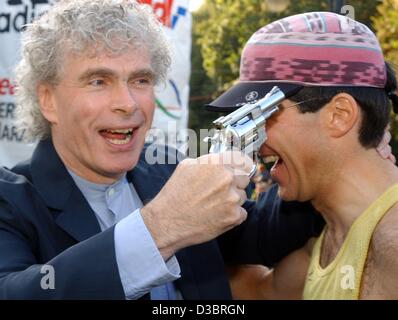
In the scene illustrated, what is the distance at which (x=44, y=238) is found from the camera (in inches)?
82.0

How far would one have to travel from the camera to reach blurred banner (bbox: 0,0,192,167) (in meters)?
4.15

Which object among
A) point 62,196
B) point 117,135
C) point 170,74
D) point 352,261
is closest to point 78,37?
point 117,135

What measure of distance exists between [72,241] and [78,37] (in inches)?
28.4

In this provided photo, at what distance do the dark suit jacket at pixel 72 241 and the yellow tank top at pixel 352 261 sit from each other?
0.38 m

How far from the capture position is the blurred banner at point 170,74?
4152mm

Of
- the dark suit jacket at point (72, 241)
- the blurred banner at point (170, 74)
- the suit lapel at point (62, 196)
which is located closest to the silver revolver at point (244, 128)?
the dark suit jacket at point (72, 241)

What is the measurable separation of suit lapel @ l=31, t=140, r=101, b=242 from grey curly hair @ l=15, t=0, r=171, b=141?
240 millimetres

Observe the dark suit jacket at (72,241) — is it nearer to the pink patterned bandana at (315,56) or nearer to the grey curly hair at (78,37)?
the grey curly hair at (78,37)

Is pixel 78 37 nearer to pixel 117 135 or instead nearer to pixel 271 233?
pixel 117 135

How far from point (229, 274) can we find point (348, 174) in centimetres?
85

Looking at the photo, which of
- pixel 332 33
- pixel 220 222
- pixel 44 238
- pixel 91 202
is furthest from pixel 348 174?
pixel 44 238

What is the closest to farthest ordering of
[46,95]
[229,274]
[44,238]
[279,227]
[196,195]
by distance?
[196,195], [44,238], [46,95], [279,227], [229,274]

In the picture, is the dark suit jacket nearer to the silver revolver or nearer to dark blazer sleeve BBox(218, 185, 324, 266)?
dark blazer sleeve BBox(218, 185, 324, 266)

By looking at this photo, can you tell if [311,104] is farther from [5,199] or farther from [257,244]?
[5,199]
